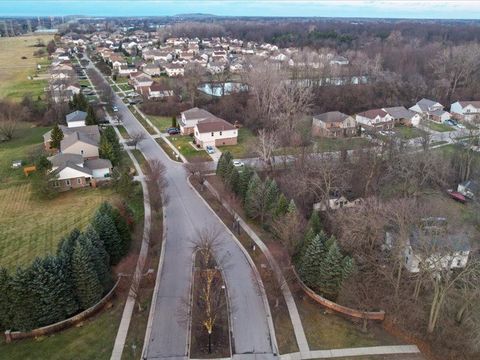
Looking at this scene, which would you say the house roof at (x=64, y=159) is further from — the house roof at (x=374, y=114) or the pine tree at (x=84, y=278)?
the house roof at (x=374, y=114)

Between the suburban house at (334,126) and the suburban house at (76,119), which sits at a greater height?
the suburban house at (76,119)

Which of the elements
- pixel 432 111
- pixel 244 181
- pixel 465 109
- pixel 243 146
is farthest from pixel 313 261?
pixel 465 109

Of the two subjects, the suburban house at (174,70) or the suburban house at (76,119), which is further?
the suburban house at (174,70)

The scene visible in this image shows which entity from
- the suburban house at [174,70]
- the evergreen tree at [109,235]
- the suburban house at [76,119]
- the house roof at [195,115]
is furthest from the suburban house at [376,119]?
the suburban house at [174,70]

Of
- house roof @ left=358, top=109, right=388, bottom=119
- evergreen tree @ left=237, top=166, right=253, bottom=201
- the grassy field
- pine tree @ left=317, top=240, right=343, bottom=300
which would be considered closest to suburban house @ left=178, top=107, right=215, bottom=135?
evergreen tree @ left=237, top=166, right=253, bottom=201

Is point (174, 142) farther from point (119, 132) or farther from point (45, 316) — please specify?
point (45, 316)

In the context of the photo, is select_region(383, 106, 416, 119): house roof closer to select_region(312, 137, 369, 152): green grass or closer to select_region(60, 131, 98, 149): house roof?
select_region(312, 137, 369, 152): green grass

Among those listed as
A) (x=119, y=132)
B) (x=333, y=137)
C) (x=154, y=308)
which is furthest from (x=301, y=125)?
(x=154, y=308)

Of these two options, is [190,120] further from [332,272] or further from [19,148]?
[332,272]
